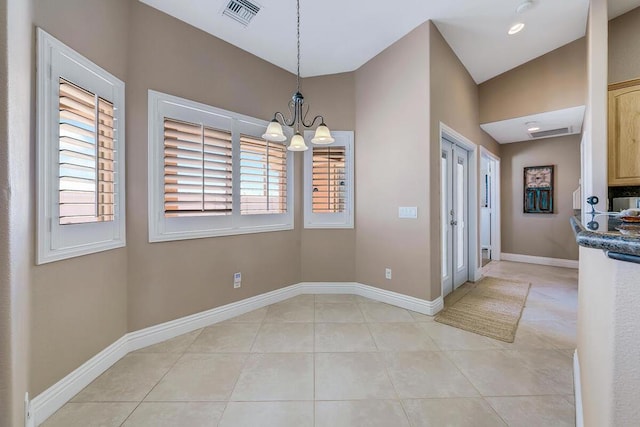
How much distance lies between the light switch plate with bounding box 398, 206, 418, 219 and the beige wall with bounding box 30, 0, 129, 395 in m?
2.77

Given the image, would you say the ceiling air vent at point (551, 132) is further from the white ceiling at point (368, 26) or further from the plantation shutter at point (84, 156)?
the plantation shutter at point (84, 156)

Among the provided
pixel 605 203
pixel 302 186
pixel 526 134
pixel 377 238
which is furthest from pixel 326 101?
pixel 526 134

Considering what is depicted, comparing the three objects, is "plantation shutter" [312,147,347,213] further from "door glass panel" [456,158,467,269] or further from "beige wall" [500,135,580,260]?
"beige wall" [500,135,580,260]

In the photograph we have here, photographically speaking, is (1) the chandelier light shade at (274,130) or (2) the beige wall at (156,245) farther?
(1) the chandelier light shade at (274,130)

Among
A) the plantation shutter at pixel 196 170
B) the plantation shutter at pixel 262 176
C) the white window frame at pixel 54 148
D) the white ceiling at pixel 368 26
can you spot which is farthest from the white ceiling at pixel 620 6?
the white window frame at pixel 54 148

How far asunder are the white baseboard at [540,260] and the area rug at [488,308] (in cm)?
176

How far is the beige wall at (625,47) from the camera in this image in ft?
8.96

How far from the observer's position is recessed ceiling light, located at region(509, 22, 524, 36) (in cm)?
295

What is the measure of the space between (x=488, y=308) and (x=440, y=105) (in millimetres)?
2474

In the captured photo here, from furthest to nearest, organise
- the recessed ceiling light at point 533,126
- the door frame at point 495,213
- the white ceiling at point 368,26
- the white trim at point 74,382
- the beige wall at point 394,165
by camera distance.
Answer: the door frame at point 495,213 < the recessed ceiling light at point 533,126 < the beige wall at point 394,165 < the white ceiling at point 368,26 < the white trim at point 74,382

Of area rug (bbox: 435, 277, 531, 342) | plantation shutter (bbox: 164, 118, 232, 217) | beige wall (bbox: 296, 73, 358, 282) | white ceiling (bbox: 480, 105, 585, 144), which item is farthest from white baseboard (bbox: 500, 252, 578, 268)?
plantation shutter (bbox: 164, 118, 232, 217)

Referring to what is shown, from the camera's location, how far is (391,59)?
3.13m

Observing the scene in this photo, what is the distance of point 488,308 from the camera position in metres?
3.07

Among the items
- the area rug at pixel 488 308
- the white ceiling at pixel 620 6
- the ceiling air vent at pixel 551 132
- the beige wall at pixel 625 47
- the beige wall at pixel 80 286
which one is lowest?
the area rug at pixel 488 308
